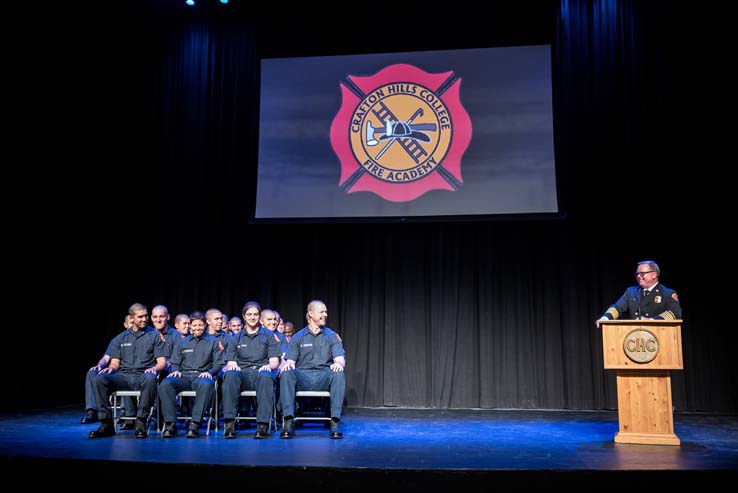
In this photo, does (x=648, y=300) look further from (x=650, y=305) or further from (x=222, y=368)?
(x=222, y=368)

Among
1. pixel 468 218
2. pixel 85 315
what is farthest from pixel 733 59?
pixel 85 315

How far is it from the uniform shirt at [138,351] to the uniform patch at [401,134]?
3.02m

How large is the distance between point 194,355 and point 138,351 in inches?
19.3

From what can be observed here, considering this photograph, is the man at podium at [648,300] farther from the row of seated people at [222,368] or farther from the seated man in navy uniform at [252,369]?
the seated man in navy uniform at [252,369]

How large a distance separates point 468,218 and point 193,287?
3.56 meters

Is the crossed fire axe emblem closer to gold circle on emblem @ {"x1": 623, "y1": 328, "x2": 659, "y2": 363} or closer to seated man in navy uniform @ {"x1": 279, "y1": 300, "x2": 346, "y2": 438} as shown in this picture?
seated man in navy uniform @ {"x1": 279, "y1": 300, "x2": 346, "y2": 438}

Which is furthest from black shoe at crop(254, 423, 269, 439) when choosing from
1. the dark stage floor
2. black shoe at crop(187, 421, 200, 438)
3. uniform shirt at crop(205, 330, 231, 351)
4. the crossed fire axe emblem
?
the crossed fire axe emblem

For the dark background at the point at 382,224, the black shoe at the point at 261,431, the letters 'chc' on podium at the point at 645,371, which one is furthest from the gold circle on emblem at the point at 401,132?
the black shoe at the point at 261,431

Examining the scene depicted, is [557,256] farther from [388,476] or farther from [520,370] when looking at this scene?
[388,476]

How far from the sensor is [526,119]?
7289 mm

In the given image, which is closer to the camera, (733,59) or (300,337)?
(300,337)

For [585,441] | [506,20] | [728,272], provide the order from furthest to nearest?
[506,20], [728,272], [585,441]

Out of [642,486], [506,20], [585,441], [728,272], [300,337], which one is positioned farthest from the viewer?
[506,20]

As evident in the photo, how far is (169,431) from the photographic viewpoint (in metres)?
4.86
